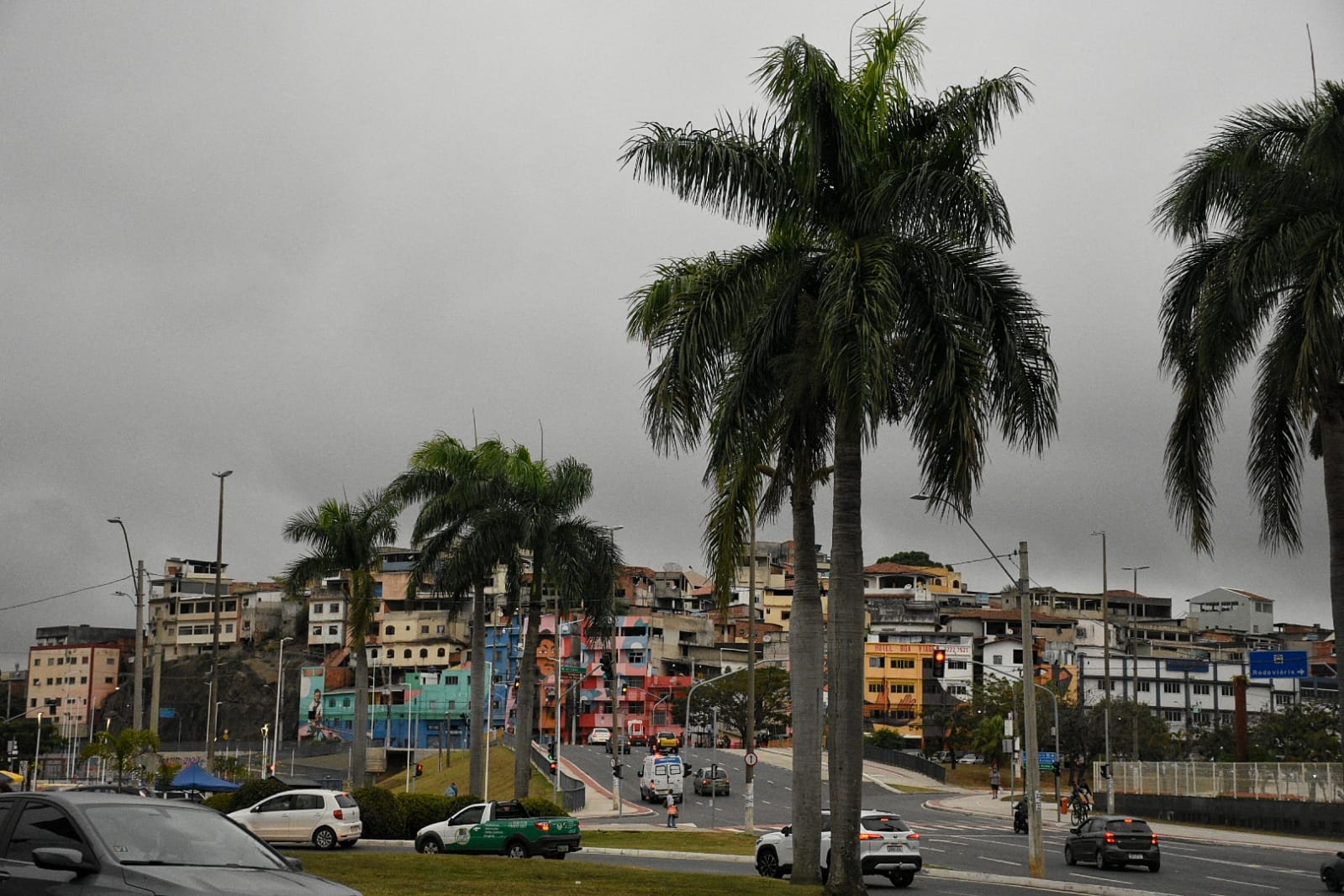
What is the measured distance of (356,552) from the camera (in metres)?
50.1

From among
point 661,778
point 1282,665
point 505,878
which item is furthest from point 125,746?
point 1282,665

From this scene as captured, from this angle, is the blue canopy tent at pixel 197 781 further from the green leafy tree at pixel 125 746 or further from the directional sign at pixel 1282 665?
the directional sign at pixel 1282 665

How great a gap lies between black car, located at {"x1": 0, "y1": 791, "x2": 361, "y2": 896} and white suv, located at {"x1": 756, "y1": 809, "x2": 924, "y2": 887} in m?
21.4

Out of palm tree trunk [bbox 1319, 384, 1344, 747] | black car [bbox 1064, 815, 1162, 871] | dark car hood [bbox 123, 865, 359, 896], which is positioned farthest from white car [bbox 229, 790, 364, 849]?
dark car hood [bbox 123, 865, 359, 896]

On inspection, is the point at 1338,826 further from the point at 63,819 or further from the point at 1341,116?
the point at 63,819

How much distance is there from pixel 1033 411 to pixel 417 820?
27.1 m

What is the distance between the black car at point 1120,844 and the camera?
3662 cm

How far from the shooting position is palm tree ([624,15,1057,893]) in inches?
742

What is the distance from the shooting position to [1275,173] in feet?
68.5

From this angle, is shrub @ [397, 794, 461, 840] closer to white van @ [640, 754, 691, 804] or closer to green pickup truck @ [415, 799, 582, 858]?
green pickup truck @ [415, 799, 582, 858]

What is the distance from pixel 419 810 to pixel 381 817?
1.19m

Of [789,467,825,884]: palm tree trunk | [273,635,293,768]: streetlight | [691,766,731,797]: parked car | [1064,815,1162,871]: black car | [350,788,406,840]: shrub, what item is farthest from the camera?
[273,635,293,768]: streetlight

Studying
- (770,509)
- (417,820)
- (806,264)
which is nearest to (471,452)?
(417,820)

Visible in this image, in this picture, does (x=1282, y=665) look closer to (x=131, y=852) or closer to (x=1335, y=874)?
(x=1335, y=874)
